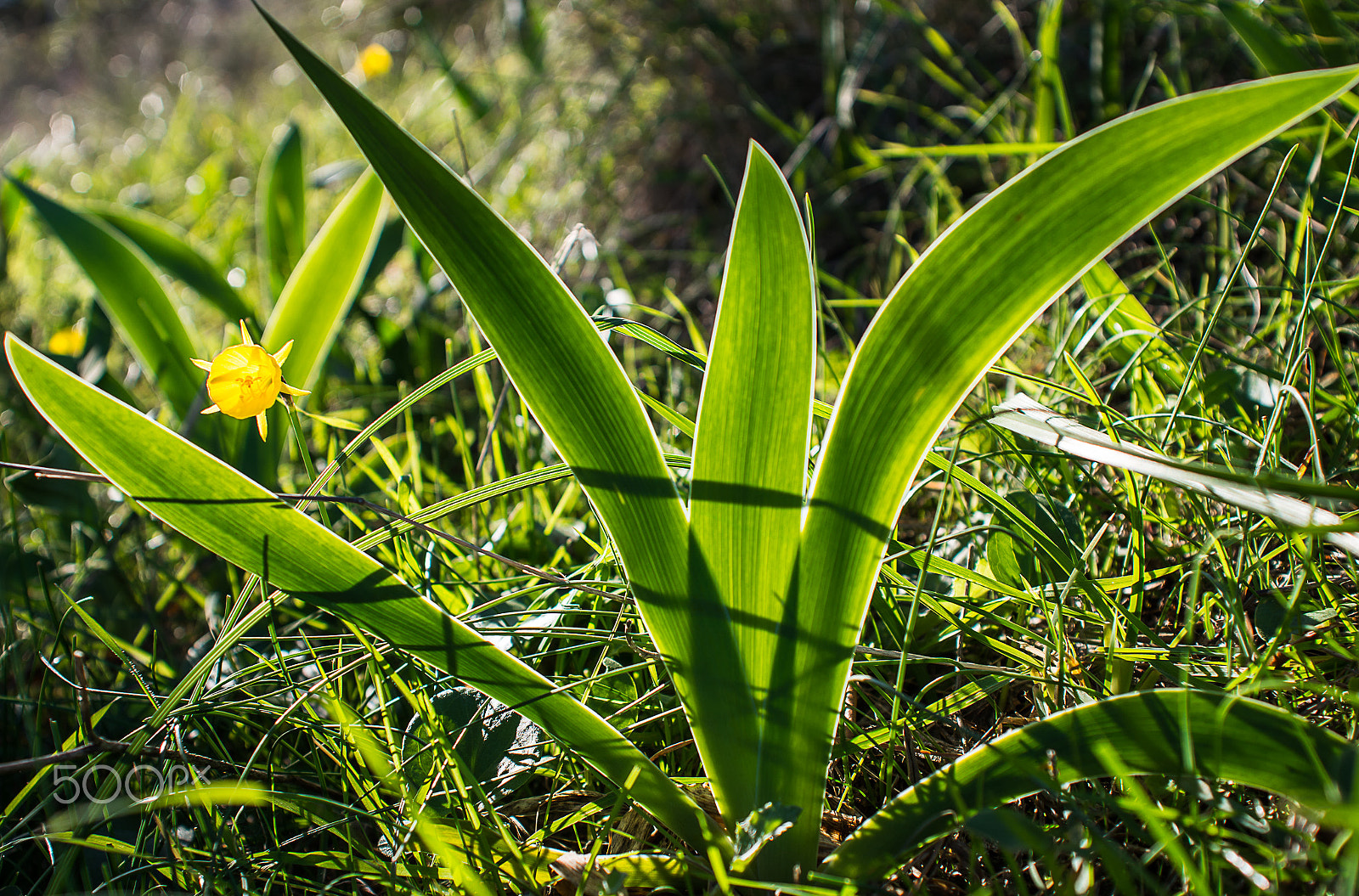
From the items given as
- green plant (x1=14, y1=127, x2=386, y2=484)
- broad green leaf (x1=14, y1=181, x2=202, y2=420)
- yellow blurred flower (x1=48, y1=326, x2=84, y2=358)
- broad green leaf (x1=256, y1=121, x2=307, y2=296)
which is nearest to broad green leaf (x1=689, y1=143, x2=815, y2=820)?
→ green plant (x1=14, y1=127, x2=386, y2=484)

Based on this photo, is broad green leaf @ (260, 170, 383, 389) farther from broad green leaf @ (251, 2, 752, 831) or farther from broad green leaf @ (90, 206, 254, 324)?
broad green leaf @ (251, 2, 752, 831)

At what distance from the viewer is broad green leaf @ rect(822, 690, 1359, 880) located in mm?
506

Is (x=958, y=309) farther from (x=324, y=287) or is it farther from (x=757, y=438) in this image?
(x=324, y=287)

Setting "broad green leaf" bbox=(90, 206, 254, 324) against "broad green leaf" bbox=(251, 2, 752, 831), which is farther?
"broad green leaf" bbox=(90, 206, 254, 324)

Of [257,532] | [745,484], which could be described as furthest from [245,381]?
[745,484]

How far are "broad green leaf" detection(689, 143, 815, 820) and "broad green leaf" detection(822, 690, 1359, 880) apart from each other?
113 millimetres

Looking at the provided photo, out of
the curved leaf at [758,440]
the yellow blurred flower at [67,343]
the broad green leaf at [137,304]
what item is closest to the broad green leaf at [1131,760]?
the curved leaf at [758,440]

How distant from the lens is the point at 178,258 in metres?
1.75

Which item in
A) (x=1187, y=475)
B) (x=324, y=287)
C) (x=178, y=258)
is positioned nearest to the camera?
(x=1187, y=475)

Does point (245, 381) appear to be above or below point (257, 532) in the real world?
above

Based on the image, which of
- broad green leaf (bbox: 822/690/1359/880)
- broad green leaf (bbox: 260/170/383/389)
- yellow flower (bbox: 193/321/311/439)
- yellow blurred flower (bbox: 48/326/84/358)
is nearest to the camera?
broad green leaf (bbox: 822/690/1359/880)

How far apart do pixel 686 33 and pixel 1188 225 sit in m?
1.44

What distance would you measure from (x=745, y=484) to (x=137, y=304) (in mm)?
1483

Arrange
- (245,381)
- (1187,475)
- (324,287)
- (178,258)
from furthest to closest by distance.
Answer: (178,258) → (324,287) → (245,381) → (1187,475)
